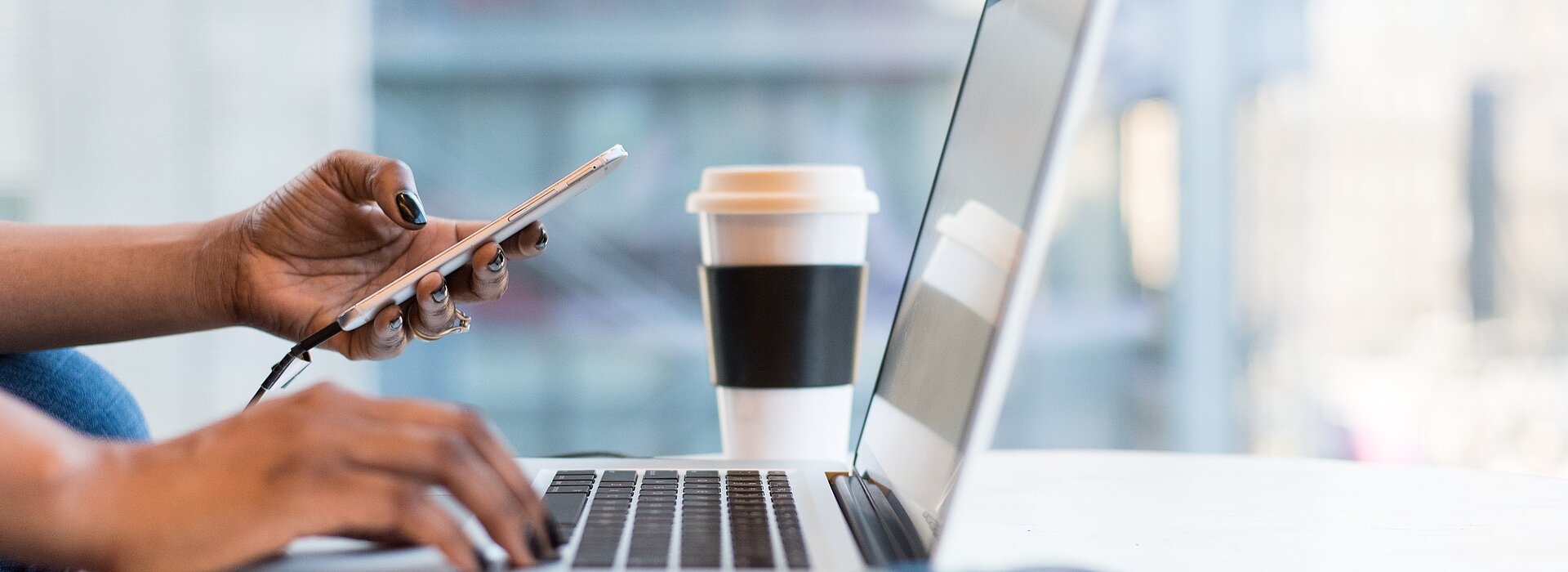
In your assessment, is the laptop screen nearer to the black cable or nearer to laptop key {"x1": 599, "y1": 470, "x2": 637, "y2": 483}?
laptop key {"x1": 599, "y1": 470, "x2": 637, "y2": 483}

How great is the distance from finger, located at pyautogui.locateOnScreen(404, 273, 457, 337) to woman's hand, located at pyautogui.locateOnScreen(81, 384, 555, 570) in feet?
0.94

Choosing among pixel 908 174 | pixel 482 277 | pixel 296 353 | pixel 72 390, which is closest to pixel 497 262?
pixel 482 277

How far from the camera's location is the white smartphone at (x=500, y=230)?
0.56 m

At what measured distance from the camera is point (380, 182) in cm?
66

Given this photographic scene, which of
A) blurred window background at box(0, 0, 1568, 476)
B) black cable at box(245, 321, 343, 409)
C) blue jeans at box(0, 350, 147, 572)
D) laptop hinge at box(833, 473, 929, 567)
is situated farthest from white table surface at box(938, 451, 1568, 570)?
blurred window background at box(0, 0, 1568, 476)

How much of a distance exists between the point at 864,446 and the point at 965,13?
1.81 metres

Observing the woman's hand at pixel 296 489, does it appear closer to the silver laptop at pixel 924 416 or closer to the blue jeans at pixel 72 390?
the silver laptop at pixel 924 416

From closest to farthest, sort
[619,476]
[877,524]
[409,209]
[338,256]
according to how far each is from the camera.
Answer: [877,524], [619,476], [409,209], [338,256]

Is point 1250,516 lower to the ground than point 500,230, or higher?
lower

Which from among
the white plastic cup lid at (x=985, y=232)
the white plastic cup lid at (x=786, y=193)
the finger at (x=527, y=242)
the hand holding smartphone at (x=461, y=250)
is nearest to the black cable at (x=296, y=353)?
the hand holding smartphone at (x=461, y=250)

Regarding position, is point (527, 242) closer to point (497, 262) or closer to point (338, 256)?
point (497, 262)

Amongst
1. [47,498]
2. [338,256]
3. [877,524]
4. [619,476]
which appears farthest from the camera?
[338,256]

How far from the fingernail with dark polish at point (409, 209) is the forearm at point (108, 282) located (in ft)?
0.49

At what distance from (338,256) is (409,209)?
0.48 feet
